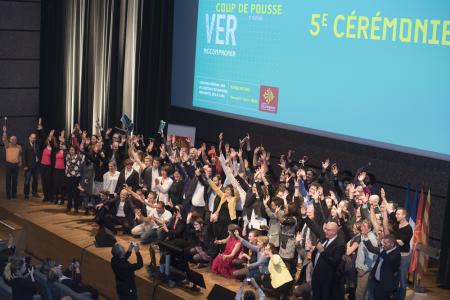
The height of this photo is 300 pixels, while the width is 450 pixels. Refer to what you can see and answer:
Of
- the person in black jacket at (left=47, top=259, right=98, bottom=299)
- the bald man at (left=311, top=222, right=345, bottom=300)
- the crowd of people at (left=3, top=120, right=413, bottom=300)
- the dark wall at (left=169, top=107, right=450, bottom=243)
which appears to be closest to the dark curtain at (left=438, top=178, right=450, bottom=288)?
the crowd of people at (left=3, top=120, right=413, bottom=300)

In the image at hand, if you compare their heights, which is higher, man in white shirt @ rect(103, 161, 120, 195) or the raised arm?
the raised arm

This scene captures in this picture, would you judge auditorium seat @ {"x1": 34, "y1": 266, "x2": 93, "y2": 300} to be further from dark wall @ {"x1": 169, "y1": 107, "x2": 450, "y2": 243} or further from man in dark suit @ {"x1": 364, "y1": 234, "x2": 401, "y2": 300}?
dark wall @ {"x1": 169, "y1": 107, "x2": 450, "y2": 243}

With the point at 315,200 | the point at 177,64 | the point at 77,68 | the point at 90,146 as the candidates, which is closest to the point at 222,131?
the point at 177,64

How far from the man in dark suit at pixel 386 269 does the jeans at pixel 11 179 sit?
23.2 feet

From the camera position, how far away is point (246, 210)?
11352mm

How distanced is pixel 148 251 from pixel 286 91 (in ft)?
11.5

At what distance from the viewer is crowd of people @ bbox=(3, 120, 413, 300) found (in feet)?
30.6

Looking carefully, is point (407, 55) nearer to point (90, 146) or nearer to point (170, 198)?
point (170, 198)

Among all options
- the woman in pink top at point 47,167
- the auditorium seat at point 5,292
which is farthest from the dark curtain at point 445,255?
the woman in pink top at point 47,167

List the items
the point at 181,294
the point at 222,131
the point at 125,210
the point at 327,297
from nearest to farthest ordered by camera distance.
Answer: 1. the point at 327,297
2. the point at 181,294
3. the point at 125,210
4. the point at 222,131

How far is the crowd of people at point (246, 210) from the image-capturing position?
932 centimetres

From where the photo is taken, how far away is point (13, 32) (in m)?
18.0

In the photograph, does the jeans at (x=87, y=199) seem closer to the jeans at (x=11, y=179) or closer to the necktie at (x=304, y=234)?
the jeans at (x=11, y=179)

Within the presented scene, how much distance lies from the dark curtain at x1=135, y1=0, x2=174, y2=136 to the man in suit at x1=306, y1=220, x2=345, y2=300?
7.53 m
